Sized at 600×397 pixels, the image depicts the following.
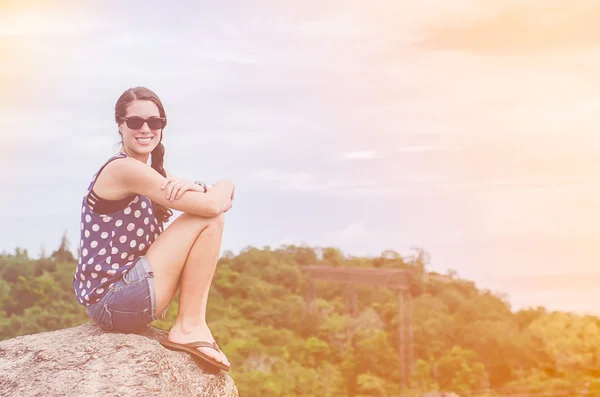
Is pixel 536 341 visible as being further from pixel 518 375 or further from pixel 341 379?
pixel 341 379

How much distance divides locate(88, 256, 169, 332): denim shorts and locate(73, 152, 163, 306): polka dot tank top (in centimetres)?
7

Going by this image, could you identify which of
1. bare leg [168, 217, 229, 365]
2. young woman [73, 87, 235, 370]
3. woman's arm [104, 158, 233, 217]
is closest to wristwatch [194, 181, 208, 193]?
young woman [73, 87, 235, 370]

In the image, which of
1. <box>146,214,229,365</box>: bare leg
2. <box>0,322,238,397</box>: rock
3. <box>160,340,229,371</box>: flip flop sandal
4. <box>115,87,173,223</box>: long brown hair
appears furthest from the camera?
<box>115,87,173,223</box>: long brown hair

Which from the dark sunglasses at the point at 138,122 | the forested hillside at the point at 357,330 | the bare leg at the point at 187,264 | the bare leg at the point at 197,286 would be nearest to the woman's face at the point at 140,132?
the dark sunglasses at the point at 138,122

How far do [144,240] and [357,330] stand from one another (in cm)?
1569

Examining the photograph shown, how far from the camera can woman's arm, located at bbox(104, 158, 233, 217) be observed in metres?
4.81

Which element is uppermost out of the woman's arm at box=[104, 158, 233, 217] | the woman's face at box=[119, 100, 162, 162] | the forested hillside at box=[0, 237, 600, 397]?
the woman's face at box=[119, 100, 162, 162]

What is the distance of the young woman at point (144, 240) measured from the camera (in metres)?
4.88

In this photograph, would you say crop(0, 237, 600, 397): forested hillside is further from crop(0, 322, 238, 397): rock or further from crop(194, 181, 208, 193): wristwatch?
crop(194, 181, 208, 193): wristwatch

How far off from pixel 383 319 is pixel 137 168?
54.7 feet

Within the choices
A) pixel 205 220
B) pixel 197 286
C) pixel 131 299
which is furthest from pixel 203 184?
pixel 131 299

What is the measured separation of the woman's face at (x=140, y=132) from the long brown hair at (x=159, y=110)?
3 centimetres

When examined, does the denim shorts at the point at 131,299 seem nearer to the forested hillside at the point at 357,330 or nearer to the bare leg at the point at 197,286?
the bare leg at the point at 197,286

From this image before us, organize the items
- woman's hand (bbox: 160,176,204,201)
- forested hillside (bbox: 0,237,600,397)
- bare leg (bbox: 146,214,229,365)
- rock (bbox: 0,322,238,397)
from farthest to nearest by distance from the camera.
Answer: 1. forested hillside (bbox: 0,237,600,397)
2. bare leg (bbox: 146,214,229,365)
3. woman's hand (bbox: 160,176,204,201)
4. rock (bbox: 0,322,238,397)
